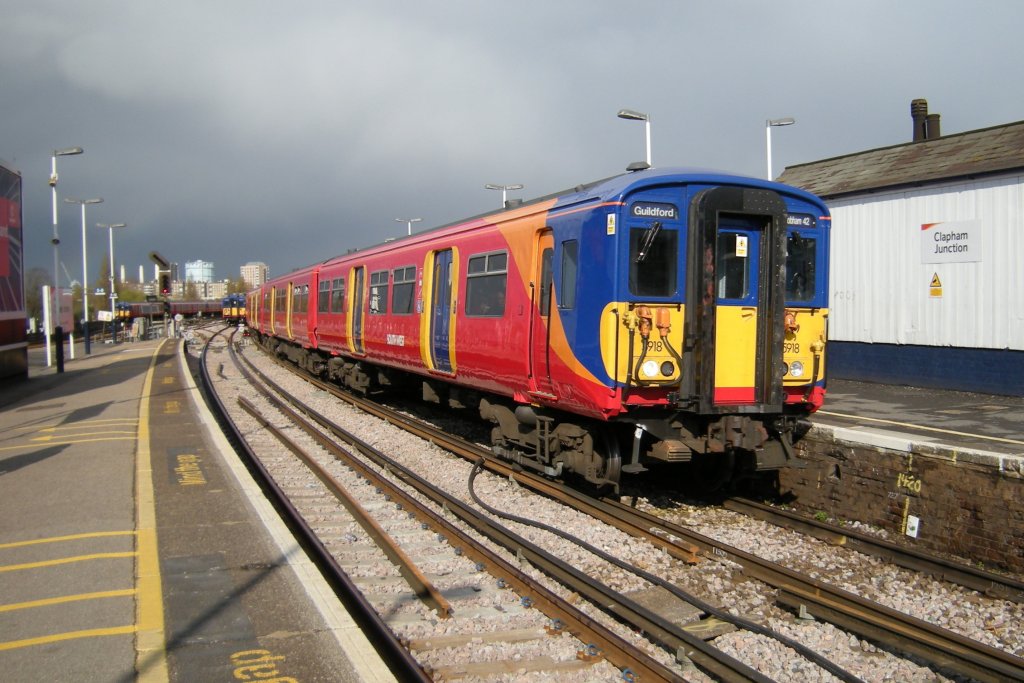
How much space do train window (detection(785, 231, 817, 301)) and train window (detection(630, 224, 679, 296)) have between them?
1412 mm

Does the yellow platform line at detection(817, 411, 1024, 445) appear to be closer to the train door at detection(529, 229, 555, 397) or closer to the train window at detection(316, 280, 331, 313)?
the train door at detection(529, 229, 555, 397)

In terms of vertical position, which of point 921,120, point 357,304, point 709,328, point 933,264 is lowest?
point 709,328

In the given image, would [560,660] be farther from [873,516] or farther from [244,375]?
[244,375]

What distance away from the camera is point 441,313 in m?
11.9

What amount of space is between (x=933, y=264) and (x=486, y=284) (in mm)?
8849

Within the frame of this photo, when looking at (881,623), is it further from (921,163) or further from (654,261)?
(921,163)

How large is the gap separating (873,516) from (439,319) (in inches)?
255

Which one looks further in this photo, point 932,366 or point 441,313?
point 932,366

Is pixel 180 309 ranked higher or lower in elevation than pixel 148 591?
higher

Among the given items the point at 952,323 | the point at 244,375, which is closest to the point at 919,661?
the point at 952,323

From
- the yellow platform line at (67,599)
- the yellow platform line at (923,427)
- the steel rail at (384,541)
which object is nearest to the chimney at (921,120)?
the yellow platform line at (923,427)

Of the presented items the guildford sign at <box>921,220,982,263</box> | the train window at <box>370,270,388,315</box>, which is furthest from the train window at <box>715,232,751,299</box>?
the train window at <box>370,270,388,315</box>

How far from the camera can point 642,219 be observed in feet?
24.9

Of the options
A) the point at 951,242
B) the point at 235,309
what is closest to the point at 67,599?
the point at 951,242
